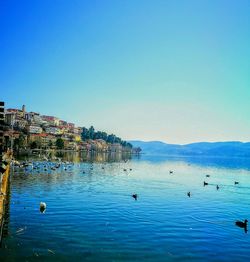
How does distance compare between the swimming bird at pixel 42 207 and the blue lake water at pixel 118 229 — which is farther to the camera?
the swimming bird at pixel 42 207

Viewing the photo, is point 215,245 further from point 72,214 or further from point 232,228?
point 72,214

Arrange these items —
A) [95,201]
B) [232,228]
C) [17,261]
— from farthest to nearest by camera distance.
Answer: [95,201] < [232,228] < [17,261]

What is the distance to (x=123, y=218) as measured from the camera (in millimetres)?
31531

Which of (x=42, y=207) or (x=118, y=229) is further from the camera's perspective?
(x=42, y=207)

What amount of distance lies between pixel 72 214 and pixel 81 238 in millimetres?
8170

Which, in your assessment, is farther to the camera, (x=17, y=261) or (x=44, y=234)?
(x=44, y=234)

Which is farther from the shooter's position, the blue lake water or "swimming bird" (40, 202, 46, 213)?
"swimming bird" (40, 202, 46, 213)

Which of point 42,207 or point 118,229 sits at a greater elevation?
point 42,207

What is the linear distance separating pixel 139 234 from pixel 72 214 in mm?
8824

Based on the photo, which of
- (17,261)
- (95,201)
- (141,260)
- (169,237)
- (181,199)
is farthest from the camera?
(181,199)

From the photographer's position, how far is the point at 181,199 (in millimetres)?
45625

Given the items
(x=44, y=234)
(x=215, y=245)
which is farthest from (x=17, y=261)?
(x=215, y=245)

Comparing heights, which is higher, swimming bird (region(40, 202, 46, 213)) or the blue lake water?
swimming bird (region(40, 202, 46, 213))

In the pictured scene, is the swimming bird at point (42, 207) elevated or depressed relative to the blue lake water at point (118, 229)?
elevated
